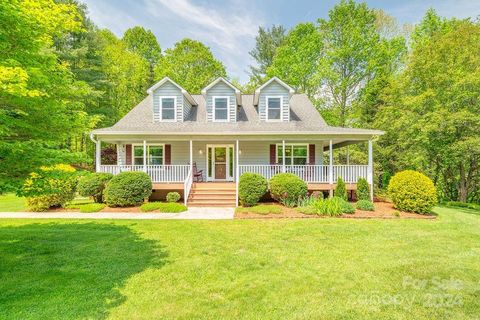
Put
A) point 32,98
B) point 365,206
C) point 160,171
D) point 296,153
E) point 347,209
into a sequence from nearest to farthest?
point 32,98 < point 347,209 < point 365,206 < point 160,171 < point 296,153

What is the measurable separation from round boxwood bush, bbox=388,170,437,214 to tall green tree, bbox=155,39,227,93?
2120cm

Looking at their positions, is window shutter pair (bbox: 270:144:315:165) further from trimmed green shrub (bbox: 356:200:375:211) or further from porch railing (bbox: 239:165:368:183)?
trimmed green shrub (bbox: 356:200:375:211)

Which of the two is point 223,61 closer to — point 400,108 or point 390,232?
point 400,108

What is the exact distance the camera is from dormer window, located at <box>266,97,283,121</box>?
14.4 metres

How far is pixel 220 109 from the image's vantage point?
14625mm

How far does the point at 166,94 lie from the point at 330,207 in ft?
34.4

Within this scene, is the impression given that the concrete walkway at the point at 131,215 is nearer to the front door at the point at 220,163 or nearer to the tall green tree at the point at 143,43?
Answer: the front door at the point at 220,163

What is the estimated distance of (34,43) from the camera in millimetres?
4188

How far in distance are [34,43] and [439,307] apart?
720cm

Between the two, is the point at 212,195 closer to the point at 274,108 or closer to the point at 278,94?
the point at 274,108

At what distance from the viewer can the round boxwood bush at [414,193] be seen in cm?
993

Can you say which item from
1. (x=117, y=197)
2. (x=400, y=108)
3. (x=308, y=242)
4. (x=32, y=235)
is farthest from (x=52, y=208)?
(x=400, y=108)

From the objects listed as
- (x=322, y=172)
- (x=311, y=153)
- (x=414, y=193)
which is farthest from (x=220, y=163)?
(x=414, y=193)

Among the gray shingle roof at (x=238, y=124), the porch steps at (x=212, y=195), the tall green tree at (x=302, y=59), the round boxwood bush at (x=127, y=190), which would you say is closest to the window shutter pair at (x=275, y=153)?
the gray shingle roof at (x=238, y=124)
